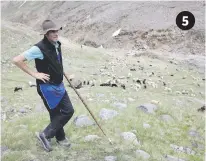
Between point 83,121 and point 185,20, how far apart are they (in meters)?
26.2

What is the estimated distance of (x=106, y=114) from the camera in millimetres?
10203

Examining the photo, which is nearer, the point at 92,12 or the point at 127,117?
the point at 127,117

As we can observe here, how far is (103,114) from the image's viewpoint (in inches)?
400

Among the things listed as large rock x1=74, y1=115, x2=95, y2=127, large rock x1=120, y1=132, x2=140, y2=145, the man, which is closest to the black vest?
the man

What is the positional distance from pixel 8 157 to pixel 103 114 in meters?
3.21

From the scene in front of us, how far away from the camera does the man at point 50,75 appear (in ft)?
23.6

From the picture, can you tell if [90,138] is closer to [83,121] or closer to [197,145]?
[83,121]

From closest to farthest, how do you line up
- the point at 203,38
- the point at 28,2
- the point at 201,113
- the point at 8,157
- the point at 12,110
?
the point at 8,157 < the point at 12,110 < the point at 201,113 < the point at 203,38 < the point at 28,2

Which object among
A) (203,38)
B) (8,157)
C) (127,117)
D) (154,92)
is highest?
(8,157)

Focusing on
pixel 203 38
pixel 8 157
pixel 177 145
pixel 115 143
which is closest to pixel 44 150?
pixel 8 157

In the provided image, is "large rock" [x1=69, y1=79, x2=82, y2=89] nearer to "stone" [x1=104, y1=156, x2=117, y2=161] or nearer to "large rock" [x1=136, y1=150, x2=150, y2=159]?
"large rock" [x1=136, y1=150, x2=150, y2=159]

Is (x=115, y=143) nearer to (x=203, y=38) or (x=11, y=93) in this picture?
(x=11, y=93)

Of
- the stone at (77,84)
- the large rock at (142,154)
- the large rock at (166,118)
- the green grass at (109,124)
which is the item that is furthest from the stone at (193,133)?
the stone at (77,84)

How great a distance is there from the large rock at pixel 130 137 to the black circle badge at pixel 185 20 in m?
23.8
